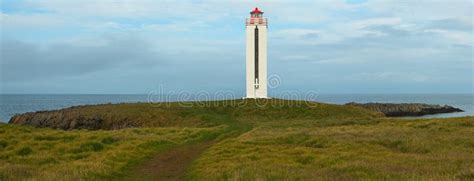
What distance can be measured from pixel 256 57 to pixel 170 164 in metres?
39.2

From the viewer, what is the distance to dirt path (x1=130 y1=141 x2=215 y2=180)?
18375 millimetres

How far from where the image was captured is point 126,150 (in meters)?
23.8

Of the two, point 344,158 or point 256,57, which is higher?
point 256,57

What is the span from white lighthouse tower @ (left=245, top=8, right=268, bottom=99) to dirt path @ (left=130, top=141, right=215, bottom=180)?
32.4 metres

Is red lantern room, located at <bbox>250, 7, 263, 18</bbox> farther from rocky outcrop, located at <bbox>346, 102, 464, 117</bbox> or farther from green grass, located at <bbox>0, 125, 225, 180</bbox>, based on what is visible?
rocky outcrop, located at <bbox>346, 102, 464, 117</bbox>

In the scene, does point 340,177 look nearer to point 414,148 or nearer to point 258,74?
point 414,148

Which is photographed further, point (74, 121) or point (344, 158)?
point (74, 121)

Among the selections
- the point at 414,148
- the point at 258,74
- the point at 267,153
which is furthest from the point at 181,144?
the point at 258,74

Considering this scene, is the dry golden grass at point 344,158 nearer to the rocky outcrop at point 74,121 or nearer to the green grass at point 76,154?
the green grass at point 76,154

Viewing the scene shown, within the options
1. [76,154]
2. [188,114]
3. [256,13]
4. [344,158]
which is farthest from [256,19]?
[344,158]

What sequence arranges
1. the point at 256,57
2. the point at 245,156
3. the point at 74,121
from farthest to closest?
the point at 256,57 < the point at 74,121 < the point at 245,156

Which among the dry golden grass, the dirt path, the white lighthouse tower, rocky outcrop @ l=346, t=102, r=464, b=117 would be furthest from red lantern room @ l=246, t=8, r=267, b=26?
rocky outcrop @ l=346, t=102, r=464, b=117

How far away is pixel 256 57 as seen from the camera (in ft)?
196

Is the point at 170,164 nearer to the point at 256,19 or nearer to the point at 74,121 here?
the point at 74,121
